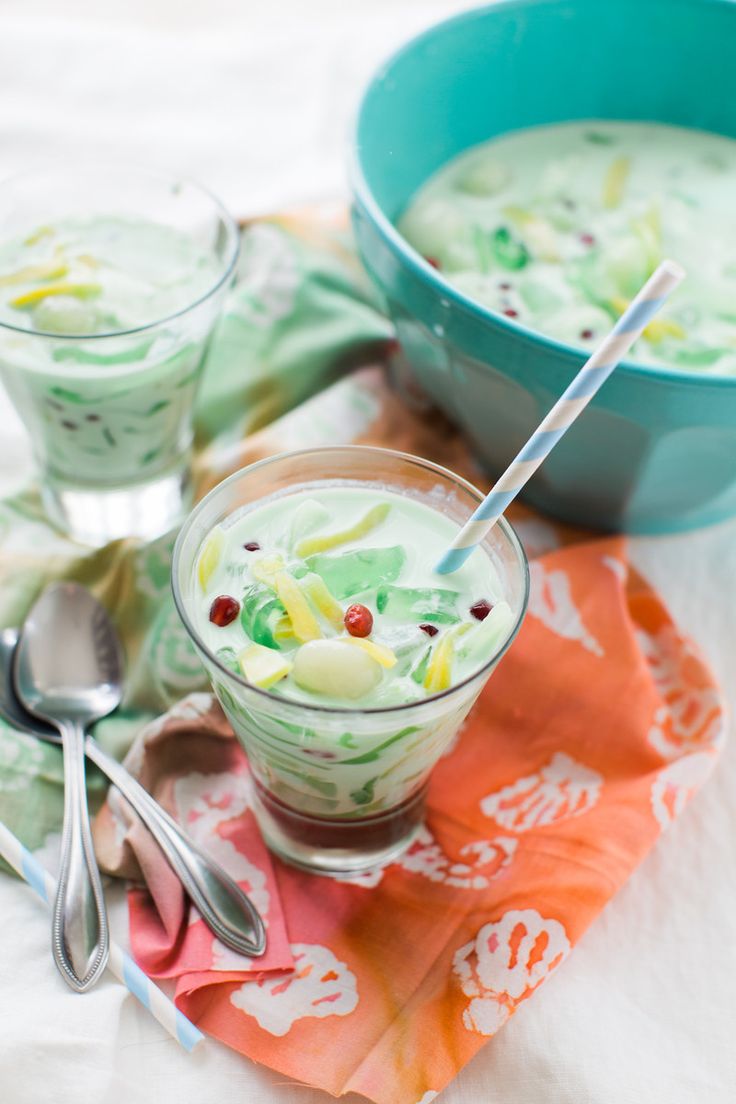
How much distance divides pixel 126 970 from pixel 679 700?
0.92 m

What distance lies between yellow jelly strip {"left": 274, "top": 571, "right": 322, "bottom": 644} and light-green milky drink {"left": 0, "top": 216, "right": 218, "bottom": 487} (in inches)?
22.0

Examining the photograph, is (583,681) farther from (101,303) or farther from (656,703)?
(101,303)

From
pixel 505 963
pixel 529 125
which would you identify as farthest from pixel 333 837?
pixel 529 125

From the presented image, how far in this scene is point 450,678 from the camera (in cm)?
151

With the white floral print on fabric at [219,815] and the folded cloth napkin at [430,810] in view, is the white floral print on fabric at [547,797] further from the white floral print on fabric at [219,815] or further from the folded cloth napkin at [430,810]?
the white floral print on fabric at [219,815]

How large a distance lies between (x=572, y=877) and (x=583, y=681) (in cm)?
33

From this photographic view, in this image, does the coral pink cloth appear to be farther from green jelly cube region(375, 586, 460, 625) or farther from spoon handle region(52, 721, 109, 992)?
green jelly cube region(375, 586, 460, 625)

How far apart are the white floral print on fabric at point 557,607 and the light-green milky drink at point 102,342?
0.68 metres

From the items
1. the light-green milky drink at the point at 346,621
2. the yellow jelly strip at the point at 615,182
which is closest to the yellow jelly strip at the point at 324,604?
the light-green milky drink at the point at 346,621

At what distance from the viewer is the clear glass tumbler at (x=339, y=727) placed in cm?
148

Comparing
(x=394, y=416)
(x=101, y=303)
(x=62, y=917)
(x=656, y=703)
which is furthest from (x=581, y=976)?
(x=101, y=303)

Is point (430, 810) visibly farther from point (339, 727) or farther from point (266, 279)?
point (266, 279)

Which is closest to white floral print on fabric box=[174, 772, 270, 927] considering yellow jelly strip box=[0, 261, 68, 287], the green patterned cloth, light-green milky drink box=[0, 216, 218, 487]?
the green patterned cloth

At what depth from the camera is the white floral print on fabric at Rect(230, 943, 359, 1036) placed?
157cm
